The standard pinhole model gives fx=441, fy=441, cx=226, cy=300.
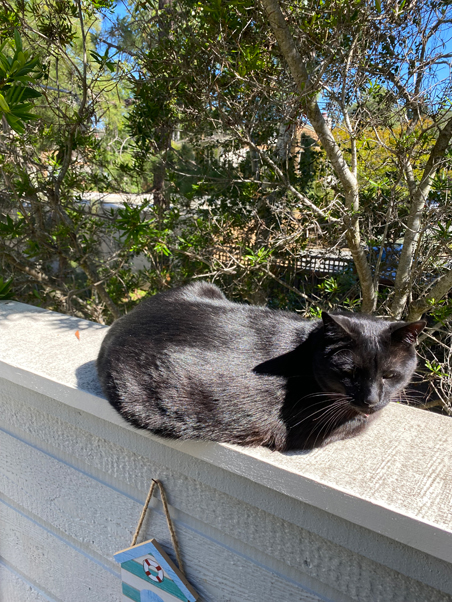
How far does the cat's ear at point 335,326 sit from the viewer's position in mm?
1258

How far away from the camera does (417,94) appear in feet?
8.07

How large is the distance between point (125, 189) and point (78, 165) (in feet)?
1.48

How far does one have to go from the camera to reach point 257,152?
304 cm

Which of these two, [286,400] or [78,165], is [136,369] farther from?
[78,165]

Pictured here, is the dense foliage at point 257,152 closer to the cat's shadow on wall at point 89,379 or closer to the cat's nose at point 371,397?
the cat's shadow on wall at point 89,379

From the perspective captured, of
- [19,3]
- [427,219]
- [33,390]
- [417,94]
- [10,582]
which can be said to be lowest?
[10,582]

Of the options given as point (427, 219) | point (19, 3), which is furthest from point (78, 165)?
point (427, 219)

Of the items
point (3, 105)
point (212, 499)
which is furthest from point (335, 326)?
point (3, 105)

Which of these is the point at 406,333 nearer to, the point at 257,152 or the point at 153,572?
the point at 153,572

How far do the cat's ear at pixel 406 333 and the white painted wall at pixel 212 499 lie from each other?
27cm

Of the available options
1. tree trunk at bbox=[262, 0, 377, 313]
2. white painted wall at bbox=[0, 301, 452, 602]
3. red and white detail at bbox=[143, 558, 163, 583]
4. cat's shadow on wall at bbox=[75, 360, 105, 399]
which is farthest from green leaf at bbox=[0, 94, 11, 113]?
red and white detail at bbox=[143, 558, 163, 583]

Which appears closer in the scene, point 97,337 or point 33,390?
point 33,390

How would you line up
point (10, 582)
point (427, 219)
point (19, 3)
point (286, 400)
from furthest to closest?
point (19, 3) → point (427, 219) → point (10, 582) → point (286, 400)

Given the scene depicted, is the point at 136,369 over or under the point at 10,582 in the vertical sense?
over
